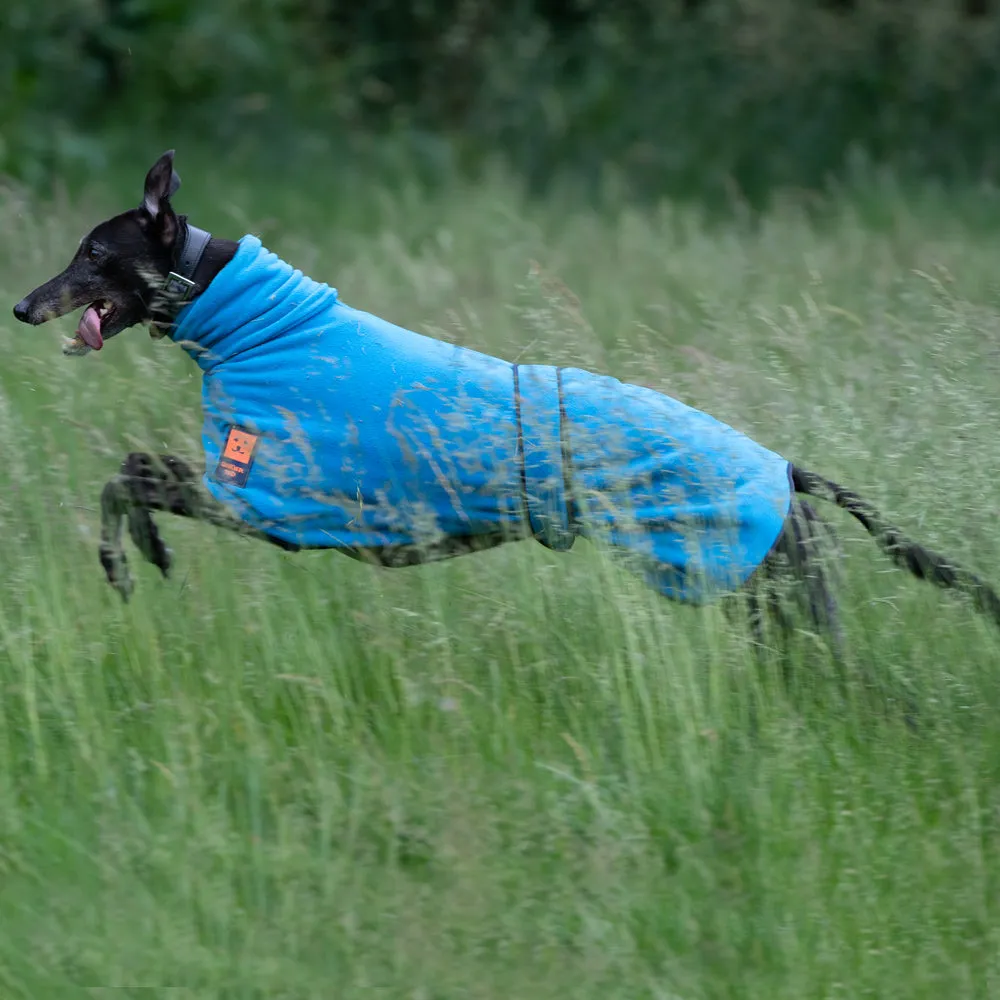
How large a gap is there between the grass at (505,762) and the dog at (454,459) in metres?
0.15

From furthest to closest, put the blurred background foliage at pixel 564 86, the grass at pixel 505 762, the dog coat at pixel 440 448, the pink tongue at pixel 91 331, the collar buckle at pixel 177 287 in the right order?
the blurred background foliage at pixel 564 86
the pink tongue at pixel 91 331
the collar buckle at pixel 177 287
the dog coat at pixel 440 448
the grass at pixel 505 762

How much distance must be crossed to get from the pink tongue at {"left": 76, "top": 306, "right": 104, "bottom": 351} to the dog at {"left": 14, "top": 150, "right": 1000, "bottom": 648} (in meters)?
0.20

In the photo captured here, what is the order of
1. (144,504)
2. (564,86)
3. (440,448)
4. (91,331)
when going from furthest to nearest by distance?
(564,86) → (144,504) → (91,331) → (440,448)

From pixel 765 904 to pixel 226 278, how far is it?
2142 mm

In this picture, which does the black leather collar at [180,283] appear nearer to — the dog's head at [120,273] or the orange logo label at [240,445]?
the dog's head at [120,273]

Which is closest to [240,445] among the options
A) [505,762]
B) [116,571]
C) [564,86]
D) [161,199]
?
[116,571]

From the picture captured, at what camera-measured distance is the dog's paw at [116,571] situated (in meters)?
4.03

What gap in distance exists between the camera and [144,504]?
13.5 feet

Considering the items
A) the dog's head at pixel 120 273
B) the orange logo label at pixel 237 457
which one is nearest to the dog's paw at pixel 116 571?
the orange logo label at pixel 237 457

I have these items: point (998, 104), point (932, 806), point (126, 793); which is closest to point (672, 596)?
point (932, 806)

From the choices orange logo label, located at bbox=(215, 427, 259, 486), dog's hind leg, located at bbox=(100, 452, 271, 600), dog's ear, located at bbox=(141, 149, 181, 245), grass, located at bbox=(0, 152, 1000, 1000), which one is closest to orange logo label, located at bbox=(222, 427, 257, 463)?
orange logo label, located at bbox=(215, 427, 259, 486)

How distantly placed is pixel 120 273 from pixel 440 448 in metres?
1.12

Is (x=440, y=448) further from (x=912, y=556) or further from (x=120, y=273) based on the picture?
(x=912, y=556)

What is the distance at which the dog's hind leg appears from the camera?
13.3 ft
